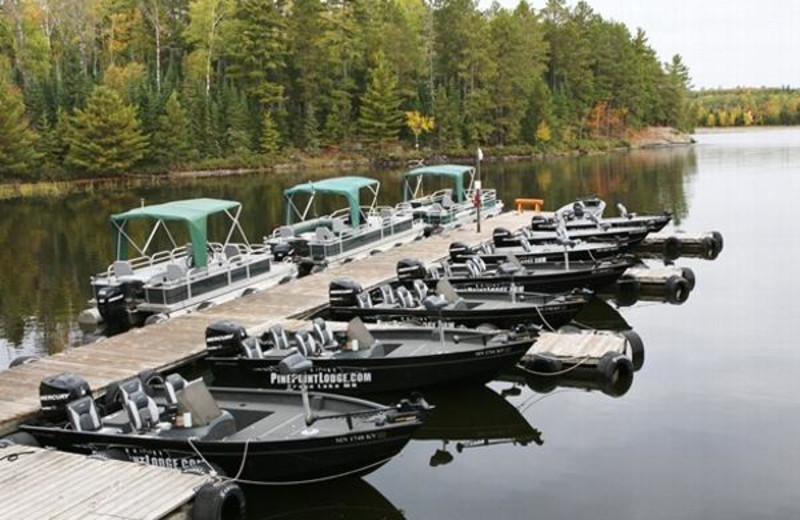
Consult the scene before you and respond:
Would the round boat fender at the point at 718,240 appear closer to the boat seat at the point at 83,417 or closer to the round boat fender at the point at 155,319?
the round boat fender at the point at 155,319

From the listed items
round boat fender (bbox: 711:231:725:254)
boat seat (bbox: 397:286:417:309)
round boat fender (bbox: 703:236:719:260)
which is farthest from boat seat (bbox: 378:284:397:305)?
round boat fender (bbox: 711:231:725:254)

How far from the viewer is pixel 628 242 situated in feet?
101

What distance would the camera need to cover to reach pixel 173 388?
44.4ft

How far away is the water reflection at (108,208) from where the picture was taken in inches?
989

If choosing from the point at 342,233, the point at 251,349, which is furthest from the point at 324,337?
the point at 342,233

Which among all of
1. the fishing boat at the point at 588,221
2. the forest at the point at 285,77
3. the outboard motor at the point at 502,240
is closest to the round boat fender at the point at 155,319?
the outboard motor at the point at 502,240

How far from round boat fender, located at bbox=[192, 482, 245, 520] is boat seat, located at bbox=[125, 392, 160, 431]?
2442mm

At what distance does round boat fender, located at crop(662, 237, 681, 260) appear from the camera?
3359 centimetres

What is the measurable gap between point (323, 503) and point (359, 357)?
386 centimetres

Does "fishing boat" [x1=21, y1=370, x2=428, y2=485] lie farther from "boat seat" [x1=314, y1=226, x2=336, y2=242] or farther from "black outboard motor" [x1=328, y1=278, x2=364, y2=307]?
"boat seat" [x1=314, y1=226, x2=336, y2=242]

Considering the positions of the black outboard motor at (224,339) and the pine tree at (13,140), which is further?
the pine tree at (13,140)

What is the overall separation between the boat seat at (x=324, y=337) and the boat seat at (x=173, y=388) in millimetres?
3516

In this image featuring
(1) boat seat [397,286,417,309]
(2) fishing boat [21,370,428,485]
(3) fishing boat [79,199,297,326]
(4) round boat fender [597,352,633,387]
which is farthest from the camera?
(3) fishing boat [79,199,297,326]

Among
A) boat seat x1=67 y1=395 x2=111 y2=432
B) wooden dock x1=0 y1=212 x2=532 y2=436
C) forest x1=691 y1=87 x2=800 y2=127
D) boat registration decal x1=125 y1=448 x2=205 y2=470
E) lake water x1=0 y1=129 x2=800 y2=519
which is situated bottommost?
lake water x1=0 y1=129 x2=800 y2=519
